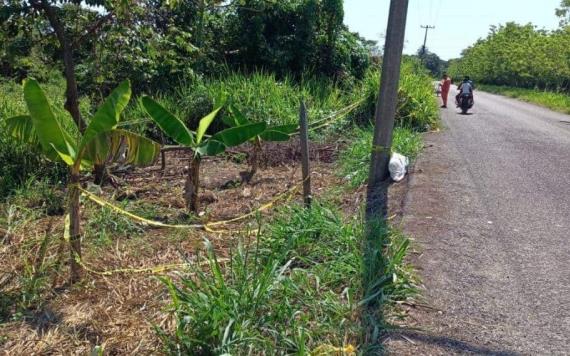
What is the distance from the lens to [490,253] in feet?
13.7

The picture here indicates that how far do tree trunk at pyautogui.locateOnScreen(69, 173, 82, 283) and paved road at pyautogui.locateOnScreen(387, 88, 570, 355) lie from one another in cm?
235

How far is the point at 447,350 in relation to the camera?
287 cm

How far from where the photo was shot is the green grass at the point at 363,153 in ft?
22.1

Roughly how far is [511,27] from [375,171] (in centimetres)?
4694

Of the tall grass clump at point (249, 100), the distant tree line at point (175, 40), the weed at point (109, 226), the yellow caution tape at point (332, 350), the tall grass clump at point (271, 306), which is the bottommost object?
the weed at point (109, 226)

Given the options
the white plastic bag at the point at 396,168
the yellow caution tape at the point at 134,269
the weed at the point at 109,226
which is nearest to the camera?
the yellow caution tape at the point at 134,269

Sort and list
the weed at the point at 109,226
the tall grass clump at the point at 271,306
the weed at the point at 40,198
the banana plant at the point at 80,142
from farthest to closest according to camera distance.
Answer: the weed at the point at 40,198, the weed at the point at 109,226, the banana plant at the point at 80,142, the tall grass clump at the point at 271,306

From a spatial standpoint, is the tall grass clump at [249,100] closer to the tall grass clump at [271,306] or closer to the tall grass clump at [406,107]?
the tall grass clump at [406,107]

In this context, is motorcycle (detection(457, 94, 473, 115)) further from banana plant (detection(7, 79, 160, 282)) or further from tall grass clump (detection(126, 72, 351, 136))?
banana plant (detection(7, 79, 160, 282))

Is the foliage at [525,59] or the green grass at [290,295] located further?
the foliage at [525,59]

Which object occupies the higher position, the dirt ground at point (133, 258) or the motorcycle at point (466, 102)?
the motorcycle at point (466, 102)

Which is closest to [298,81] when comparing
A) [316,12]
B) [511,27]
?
[316,12]

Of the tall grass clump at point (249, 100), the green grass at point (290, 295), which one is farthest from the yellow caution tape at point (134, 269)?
the tall grass clump at point (249, 100)

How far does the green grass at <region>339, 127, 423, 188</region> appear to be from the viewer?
22.1 feet
